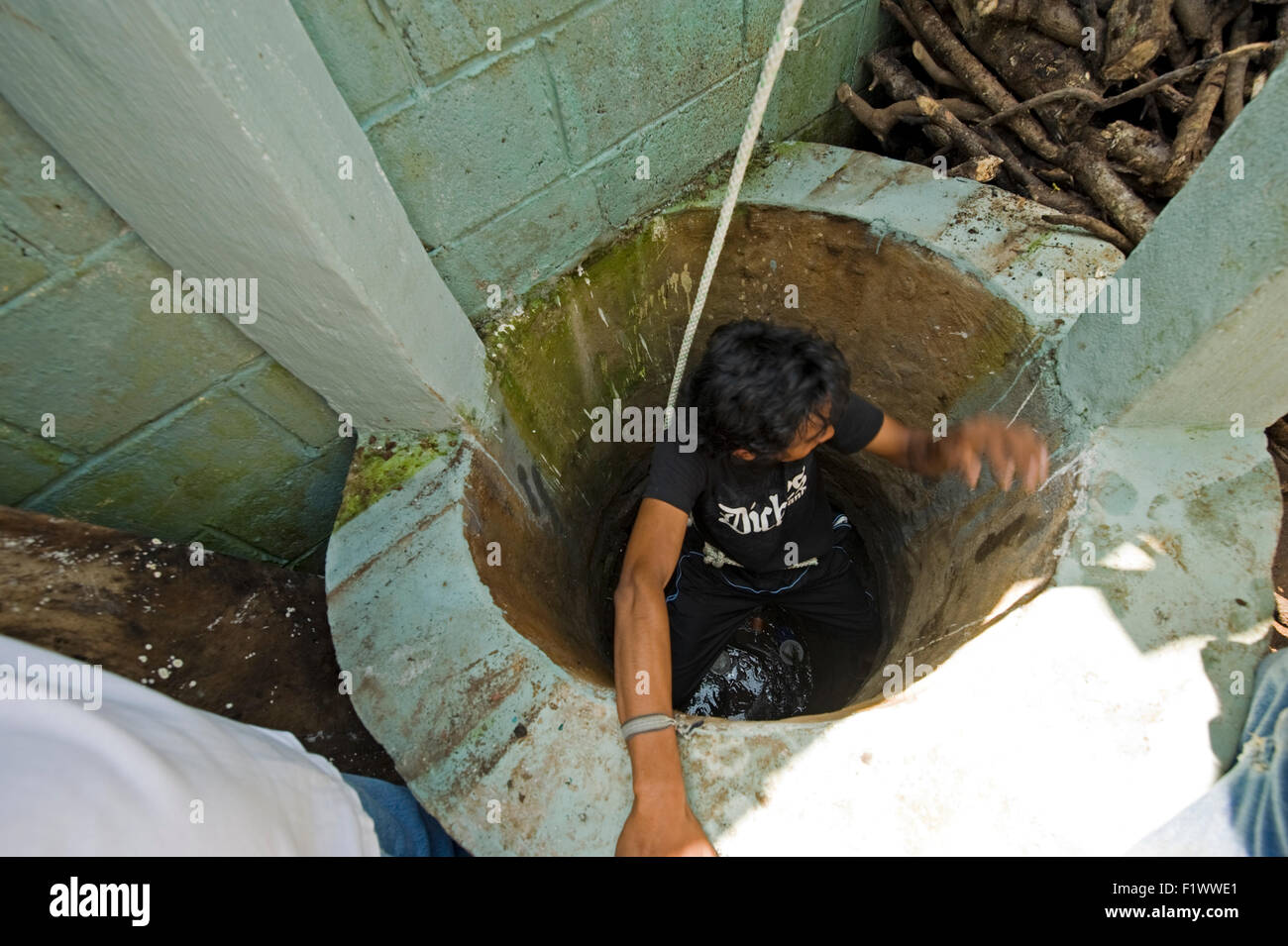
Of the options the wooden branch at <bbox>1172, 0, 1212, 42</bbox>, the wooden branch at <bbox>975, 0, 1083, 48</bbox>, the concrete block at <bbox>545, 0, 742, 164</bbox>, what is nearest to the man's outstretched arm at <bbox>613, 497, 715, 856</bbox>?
the concrete block at <bbox>545, 0, 742, 164</bbox>

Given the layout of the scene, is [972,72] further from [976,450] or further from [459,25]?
[459,25]

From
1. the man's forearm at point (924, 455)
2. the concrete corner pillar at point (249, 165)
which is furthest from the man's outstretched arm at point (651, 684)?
the man's forearm at point (924, 455)

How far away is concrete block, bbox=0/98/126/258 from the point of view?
4.41ft

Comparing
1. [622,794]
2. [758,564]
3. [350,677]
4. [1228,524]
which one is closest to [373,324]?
[350,677]

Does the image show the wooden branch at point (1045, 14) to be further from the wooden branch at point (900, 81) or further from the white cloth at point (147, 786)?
the white cloth at point (147, 786)

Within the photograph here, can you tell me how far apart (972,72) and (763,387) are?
1.86 metres

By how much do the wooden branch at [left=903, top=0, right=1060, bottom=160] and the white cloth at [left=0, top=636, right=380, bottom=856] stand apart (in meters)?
3.21

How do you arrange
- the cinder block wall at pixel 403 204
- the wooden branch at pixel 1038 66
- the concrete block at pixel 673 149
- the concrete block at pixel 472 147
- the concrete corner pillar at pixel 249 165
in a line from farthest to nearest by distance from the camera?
the wooden branch at pixel 1038 66 → the concrete block at pixel 673 149 → the concrete block at pixel 472 147 → the cinder block wall at pixel 403 204 → the concrete corner pillar at pixel 249 165

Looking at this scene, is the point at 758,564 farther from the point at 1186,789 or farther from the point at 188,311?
the point at 188,311

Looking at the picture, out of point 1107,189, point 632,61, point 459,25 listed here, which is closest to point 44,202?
point 459,25

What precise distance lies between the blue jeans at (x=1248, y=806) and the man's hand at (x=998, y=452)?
0.80 meters

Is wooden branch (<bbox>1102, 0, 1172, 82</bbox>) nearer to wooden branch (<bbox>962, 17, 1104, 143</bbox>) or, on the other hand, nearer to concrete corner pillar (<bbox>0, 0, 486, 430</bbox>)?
wooden branch (<bbox>962, 17, 1104, 143</bbox>)

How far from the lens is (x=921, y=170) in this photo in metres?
2.56

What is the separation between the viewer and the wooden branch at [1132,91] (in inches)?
88.5
